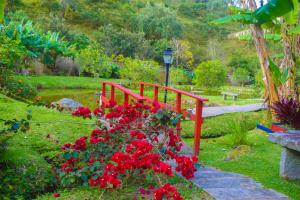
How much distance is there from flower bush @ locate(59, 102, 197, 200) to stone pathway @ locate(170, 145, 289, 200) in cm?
39

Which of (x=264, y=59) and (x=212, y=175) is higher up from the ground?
(x=264, y=59)

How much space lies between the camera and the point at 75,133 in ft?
20.0

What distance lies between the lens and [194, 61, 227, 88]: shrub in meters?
23.9

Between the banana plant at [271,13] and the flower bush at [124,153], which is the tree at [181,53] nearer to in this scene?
the banana plant at [271,13]

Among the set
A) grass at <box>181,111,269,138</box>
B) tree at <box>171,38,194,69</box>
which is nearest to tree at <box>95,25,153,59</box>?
tree at <box>171,38,194,69</box>

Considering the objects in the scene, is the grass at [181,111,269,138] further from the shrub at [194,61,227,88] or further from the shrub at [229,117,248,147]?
the shrub at [194,61,227,88]

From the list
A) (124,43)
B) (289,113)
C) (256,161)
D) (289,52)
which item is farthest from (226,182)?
(124,43)

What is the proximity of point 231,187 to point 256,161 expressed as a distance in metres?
2.28

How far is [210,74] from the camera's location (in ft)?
78.8

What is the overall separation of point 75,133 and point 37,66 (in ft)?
66.6

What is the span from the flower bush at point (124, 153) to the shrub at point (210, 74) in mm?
19434

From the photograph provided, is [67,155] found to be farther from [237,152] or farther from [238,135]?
[238,135]

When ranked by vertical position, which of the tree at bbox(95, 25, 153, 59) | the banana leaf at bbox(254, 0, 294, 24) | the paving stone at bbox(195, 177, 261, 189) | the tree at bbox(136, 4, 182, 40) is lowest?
the paving stone at bbox(195, 177, 261, 189)

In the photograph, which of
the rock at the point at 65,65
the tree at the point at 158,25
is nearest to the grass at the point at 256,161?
the rock at the point at 65,65
